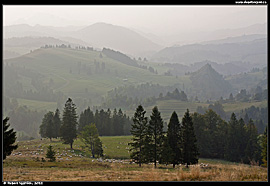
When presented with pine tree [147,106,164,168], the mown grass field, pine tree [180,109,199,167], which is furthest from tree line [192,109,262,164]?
pine tree [147,106,164,168]

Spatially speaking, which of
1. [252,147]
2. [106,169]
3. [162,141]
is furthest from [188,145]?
[252,147]

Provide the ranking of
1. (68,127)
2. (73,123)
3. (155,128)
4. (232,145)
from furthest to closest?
(232,145), (73,123), (68,127), (155,128)

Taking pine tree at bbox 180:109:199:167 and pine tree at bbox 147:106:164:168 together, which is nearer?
pine tree at bbox 147:106:164:168

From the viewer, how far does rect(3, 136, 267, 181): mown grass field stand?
14242mm

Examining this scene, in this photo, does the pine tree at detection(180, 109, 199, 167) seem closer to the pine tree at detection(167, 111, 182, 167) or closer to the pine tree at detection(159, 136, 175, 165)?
the pine tree at detection(167, 111, 182, 167)

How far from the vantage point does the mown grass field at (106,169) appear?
14242 mm

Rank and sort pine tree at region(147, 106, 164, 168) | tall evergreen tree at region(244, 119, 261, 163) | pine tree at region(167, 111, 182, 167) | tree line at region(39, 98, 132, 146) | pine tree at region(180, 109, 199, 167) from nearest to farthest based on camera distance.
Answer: pine tree at region(147, 106, 164, 168), pine tree at region(180, 109, 199, 167), pine tree at region(167, 111, 182, 167), tree line at region(39, 98, 132, 146), tall evergreen tree at region(244, 119, 261, 163)

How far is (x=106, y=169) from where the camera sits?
28.3m

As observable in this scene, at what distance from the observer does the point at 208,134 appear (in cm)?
8669

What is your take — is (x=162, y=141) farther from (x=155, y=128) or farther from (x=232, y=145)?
(x=232, y=145)

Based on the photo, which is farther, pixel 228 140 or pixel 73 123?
pixel 228 140

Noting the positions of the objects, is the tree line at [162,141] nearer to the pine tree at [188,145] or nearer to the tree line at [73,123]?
the pine tree at [188,145]
